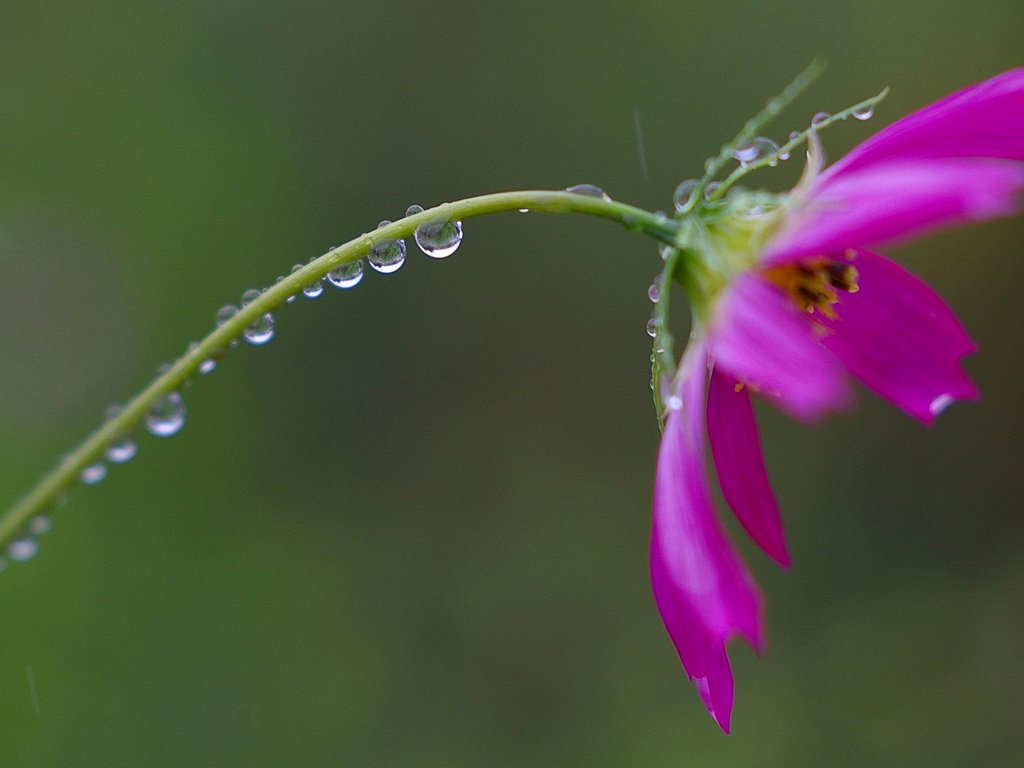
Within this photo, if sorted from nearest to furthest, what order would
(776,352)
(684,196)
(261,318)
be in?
(776,352) < (261,318) < (684,196)

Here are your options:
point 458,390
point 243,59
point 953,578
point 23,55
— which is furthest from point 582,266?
point 23,55

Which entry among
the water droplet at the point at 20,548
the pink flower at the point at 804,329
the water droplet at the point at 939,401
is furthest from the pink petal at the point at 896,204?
the water droplet at the point at 20,548

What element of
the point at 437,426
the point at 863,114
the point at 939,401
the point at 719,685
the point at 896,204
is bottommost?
the point at 719,685

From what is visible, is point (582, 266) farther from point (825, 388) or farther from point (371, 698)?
point (825, 388)

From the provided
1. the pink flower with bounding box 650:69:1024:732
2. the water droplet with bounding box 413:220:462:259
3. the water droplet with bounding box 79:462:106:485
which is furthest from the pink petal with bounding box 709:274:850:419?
the water droplet with bounding box 79:462:106:485

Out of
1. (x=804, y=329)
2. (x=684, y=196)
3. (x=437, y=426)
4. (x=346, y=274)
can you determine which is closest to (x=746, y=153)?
(x=684, y=196)

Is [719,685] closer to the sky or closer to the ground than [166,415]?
closer to the ground

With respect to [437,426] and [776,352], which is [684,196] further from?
[437,426]
